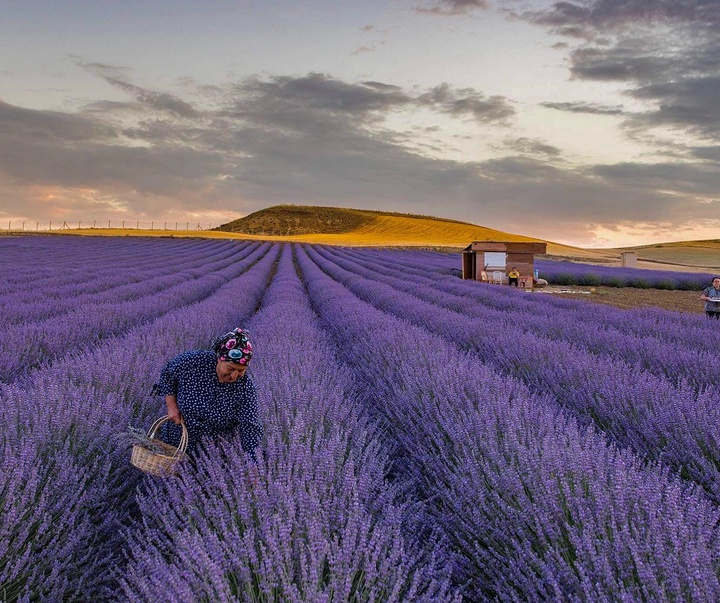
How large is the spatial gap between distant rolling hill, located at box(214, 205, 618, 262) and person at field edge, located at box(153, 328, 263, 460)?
1647 inches

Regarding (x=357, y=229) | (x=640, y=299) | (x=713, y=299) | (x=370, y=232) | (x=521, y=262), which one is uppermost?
(x=357, y=229)

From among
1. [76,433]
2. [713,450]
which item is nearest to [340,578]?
[76,433]

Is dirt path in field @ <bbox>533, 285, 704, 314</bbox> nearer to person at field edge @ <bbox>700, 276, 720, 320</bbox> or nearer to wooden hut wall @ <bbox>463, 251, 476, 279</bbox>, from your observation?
wooden hut wall @ <bbox>463, 251, 476, 279</bbox>

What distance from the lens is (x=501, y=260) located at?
15.2 m

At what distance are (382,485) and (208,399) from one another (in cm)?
79

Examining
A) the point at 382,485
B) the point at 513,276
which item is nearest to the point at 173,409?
the point at 382,485

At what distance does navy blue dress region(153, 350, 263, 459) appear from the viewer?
2367 millimetres

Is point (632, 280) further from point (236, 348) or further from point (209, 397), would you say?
point (236, 348)

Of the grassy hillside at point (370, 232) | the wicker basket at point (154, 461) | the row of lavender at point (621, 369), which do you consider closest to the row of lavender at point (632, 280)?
the row of lavender at point (621, 369)

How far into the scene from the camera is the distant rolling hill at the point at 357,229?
50.5 meters

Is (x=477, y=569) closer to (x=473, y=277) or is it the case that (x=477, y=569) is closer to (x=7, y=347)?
(x=7, y=347)

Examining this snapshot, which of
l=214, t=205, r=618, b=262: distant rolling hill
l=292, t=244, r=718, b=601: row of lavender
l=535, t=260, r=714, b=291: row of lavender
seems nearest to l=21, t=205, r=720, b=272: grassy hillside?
l=214, t=205, r=618, b=262: distant rolling hill

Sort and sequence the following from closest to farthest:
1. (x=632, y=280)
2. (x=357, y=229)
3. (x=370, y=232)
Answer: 1. (x=632, y=280)
2. (x=370, y=232)
3. (x=357, y=229)

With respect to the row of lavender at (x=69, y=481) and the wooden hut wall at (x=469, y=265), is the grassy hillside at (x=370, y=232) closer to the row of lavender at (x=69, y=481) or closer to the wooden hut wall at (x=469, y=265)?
the wooden hut wall at (x=469, y=265)
